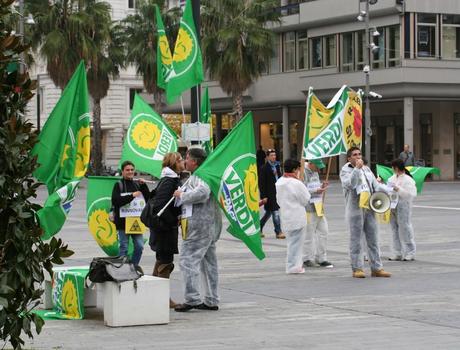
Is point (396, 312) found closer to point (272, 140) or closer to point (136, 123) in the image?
point (136, 123)

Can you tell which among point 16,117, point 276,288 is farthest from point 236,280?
point 16,117

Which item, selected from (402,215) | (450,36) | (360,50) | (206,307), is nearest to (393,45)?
(360,50)

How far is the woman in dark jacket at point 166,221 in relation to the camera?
12.0m

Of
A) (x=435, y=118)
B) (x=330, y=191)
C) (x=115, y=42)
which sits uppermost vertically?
(x=115, y=42)

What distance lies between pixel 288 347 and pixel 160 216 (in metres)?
3.11

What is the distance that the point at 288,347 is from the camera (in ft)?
30.7

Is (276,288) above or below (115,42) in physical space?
below

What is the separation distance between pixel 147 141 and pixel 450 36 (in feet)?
133

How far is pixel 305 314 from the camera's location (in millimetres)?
11422

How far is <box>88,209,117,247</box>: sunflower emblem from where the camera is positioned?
14.5 m

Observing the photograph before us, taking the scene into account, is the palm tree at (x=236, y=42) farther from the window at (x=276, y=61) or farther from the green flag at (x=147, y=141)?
the green flag at (x=147, y=141)

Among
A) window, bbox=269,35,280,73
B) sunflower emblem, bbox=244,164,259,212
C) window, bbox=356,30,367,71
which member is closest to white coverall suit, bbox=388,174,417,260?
sunflower emblem, bbox=244,164,259,212

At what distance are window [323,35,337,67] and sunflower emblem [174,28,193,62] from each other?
123ft

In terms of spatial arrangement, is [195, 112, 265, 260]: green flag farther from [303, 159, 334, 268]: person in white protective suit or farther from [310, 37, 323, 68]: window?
[310, 37, 323, 68]: window
